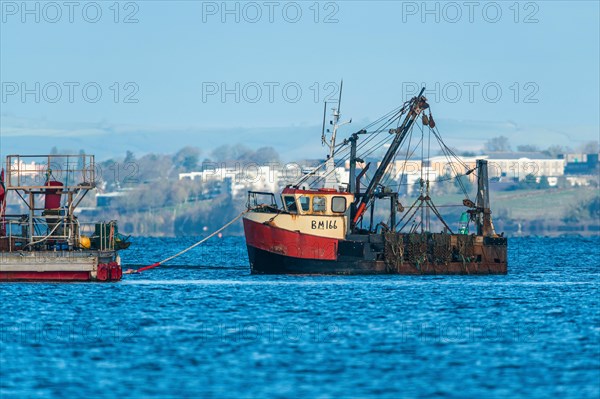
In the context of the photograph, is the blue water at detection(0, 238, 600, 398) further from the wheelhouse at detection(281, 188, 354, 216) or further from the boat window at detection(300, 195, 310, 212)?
the boat window at detection(300, 195, 310, 212)

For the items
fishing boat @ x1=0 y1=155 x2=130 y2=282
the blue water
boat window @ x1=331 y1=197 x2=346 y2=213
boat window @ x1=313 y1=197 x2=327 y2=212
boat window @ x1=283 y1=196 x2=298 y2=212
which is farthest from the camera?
boat window @ x1=331 y1=197 x2=346 y2=213

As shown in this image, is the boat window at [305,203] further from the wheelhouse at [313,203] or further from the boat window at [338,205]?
the boat window at [338,205]

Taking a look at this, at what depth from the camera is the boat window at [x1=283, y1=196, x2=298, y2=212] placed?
7950 cm

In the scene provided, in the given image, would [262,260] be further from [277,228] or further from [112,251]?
[112,251]

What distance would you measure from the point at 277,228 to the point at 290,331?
27595 millimetres

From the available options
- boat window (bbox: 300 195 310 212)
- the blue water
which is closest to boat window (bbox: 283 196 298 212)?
boat window (bbox: 300 195 310 212)

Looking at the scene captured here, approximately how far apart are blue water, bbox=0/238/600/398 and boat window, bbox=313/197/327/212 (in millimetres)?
5344

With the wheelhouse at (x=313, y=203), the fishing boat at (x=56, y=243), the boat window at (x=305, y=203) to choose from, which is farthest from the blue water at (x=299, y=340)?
the boat window at (x=305, y=203)

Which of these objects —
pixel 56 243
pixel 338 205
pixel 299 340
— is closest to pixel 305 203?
pixel 338 205

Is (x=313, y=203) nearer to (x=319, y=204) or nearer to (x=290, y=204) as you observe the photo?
(x=319, y=204)

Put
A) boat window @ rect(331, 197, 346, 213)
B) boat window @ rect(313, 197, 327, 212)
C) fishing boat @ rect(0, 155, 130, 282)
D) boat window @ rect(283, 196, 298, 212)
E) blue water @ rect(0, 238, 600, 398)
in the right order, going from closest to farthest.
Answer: blue water @ rect(0, 238, 600, 398) → fishing boat @ rect(0, 155, 130, 282) → boat window @ rect(283, 196, 298, 212) → boat window @ rect(313, 197, 327, 212) → boat window @ rect(331, 197, 346, 213)

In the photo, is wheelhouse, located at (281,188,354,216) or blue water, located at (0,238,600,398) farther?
wheelhouse, located at (281,188,354,216)

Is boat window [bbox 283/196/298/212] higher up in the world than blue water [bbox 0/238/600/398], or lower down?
higher up

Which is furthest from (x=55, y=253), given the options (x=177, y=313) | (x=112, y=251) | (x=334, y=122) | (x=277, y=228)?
(x=334, y=122)
